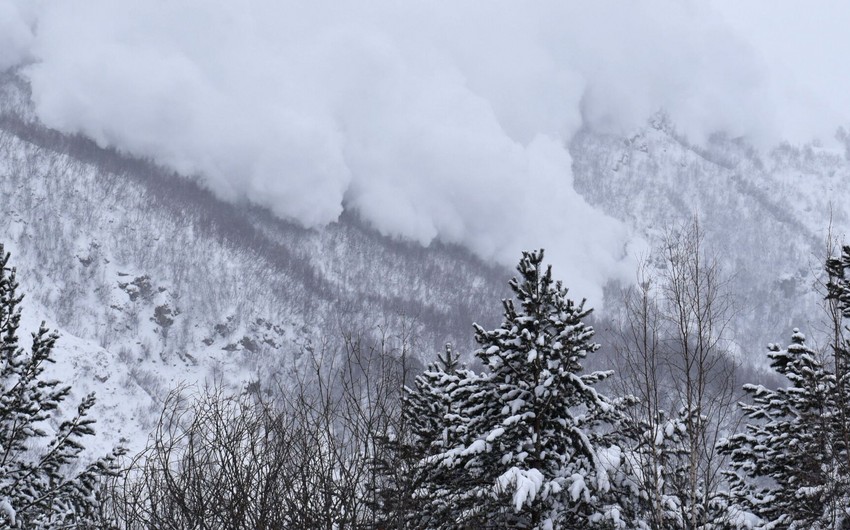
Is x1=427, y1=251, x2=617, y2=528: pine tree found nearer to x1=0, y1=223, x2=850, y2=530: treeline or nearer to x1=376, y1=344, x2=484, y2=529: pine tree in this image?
x1=0, y1=223, x2=850, y2=530: treeline

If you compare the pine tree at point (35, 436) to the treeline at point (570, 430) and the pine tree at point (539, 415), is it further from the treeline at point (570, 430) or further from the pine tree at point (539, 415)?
the pine tree at point (539, 415)

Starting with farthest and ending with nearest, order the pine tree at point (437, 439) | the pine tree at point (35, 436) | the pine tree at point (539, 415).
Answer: the pine tree at point (539, 415), the pine tree at point (35, 436), the pine tree at point (437, 439)

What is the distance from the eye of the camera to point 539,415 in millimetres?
12859

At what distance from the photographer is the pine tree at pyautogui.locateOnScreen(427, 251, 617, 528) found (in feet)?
39.5

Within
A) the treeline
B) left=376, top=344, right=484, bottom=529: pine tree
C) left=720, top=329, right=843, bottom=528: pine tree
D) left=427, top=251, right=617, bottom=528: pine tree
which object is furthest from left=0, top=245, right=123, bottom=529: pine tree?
left=720, top=329, right=843, bottom=528: pine tree

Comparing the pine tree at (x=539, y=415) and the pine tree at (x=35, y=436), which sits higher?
the pine tree at (x=539, y=415)

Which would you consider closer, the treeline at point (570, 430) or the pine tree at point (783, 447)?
the treeline at point (570, 430)

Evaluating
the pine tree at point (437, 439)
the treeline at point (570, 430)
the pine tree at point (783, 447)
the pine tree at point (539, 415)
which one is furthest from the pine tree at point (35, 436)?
the pine tree at point (783, 447)

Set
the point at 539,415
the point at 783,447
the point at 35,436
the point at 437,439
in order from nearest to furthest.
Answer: the point at 35,436
the point at 539,415
the point at 783,447
the point at 437,439

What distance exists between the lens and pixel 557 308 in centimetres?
1410

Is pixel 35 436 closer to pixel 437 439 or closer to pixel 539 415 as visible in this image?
pixel 437 439

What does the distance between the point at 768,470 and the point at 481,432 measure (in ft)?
21.0

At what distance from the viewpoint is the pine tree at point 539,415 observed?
12055mm

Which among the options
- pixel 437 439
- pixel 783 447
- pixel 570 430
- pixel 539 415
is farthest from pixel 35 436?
pixel 783 447
